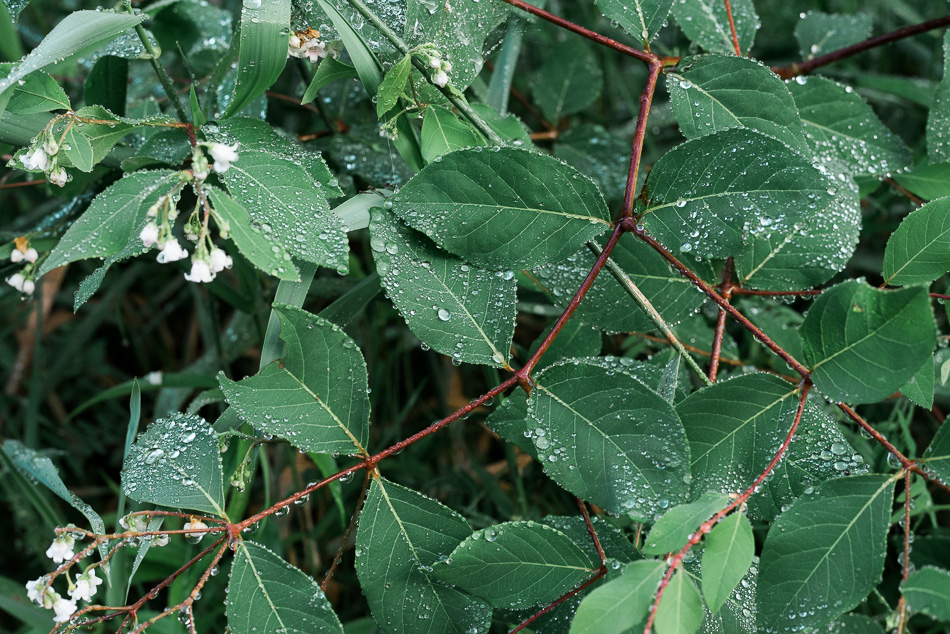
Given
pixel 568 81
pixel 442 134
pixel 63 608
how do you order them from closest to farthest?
1. pixel 63 608
2. pixel 442 134
3. pixel 568 81

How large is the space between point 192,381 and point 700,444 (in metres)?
0.87

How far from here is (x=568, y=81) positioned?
1.27 meters

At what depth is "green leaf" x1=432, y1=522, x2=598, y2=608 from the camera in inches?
23.6

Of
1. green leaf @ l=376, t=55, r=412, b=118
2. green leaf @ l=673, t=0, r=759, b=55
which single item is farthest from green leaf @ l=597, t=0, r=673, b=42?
green leaf @ l=376, t=55, r=412, b=118

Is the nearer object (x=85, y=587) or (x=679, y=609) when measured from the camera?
(x=679, y=609)

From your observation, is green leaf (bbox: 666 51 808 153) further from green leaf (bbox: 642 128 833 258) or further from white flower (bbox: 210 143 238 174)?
white flower (bbox: 210 143 238 174)

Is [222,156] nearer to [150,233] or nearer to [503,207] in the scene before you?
[150,233]

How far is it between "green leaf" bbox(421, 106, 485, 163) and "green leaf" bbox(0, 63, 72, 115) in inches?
14.3

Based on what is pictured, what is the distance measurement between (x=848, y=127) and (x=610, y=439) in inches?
25.0

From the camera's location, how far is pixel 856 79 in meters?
1.38

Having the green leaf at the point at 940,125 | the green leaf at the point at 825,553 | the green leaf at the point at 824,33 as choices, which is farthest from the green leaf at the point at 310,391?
the green leaf at the point at 824,33

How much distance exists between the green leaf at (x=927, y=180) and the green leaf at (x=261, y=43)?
0.86 m

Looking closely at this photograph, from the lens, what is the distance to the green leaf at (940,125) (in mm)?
857

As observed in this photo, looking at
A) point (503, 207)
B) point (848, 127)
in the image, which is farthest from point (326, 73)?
point (848, 127)
